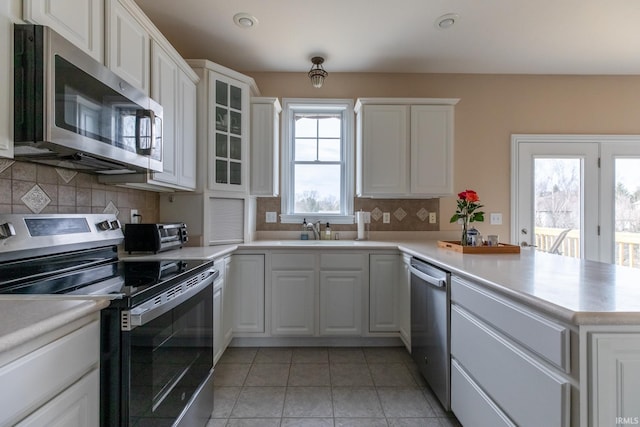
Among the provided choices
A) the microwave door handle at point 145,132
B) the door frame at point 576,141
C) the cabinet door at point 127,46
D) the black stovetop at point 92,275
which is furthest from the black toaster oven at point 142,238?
the door frame at point 576,141

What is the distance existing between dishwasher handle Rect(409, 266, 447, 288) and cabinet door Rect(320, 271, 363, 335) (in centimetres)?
57

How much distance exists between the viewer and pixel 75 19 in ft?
4.03

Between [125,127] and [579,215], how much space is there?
4029 millimetres

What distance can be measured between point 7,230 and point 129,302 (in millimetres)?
708

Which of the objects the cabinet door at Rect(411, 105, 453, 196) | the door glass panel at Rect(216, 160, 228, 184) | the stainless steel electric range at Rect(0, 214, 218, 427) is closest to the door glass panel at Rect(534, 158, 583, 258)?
the cabinet door at Rect(411, 105, 453, 196)

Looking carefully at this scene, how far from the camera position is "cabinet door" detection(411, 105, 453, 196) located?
2.74 m

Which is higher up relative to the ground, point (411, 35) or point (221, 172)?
point (411, 35)

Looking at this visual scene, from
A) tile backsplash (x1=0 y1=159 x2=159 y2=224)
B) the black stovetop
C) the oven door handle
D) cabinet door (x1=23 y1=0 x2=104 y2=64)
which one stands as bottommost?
the oven door handle

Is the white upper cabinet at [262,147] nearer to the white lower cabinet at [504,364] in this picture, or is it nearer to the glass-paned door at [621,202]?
the white lower cabinet at [504,364]

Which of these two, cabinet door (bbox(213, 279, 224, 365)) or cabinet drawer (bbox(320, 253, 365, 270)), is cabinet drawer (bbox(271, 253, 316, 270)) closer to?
cabinet drawer (bbox(320, 253, 365, 270))

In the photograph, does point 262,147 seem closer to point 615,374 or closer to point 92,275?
point 92,275

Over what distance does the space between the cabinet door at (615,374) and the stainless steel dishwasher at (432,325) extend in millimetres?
776

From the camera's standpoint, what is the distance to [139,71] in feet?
5.46

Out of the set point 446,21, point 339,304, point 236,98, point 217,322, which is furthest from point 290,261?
point 446,21
